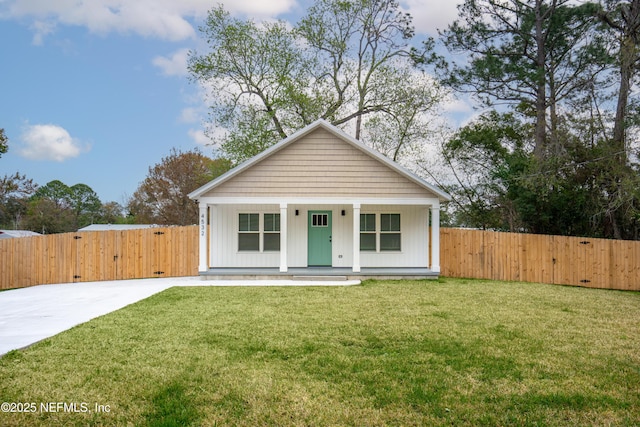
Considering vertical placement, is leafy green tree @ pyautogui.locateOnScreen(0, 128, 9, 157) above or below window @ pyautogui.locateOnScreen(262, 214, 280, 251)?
above

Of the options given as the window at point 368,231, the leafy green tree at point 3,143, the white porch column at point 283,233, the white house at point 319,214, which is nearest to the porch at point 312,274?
the white house at point 319,214

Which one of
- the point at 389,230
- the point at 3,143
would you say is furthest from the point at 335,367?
the point at 3,143

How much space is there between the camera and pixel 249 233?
1411 cm

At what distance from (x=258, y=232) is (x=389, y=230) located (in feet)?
14.3

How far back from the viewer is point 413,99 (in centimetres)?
2320

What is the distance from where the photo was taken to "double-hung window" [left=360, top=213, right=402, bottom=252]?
14297 mm

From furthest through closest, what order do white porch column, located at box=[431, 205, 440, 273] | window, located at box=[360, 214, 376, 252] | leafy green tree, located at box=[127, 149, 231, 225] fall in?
leafy green tree, located at box=[127, 149, 231, 225] → window, located at box=[360, 214, 376, 252] → white porch column, located at box=[431, 205, 440, 273]

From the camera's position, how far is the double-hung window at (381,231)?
1430 cm

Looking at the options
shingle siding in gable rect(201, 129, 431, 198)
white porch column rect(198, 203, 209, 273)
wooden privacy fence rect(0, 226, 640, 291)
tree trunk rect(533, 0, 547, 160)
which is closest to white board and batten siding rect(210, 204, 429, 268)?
white porch column rect(198, 203, 209, 273)

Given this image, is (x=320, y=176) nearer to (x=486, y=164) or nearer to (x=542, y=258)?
(x=542, y=258)

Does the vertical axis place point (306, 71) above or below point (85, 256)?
above

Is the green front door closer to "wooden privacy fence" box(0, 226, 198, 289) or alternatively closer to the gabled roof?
the gabled roof

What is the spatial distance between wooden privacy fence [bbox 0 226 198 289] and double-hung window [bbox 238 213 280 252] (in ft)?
5.88

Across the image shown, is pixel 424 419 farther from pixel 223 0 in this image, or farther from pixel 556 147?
pixel 223 0
